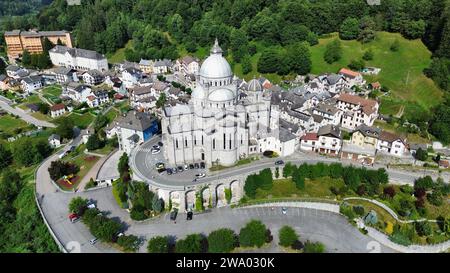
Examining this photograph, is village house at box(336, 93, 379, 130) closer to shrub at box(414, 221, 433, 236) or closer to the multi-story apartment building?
shrub at box(414, 221, 433, 236)

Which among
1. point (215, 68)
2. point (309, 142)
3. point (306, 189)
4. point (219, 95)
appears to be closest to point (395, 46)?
point (309, 142)

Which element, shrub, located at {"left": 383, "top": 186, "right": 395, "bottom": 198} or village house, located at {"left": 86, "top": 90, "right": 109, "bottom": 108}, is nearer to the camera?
shrub, located at {"left": 383, "top": 186, "right": 395, "bottom": 198}

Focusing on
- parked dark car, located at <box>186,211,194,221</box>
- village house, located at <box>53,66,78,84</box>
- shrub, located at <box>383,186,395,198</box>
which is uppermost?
village house, located at <box>53,66,78,84</box>

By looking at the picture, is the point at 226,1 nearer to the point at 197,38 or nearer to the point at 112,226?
the point at 197,38

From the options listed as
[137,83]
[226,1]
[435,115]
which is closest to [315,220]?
[435,115]

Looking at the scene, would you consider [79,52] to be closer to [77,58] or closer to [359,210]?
[77,58]

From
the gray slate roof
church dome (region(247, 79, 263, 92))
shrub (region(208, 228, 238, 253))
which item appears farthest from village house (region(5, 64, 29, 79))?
shrub (region(208, 228, 238, 253))
